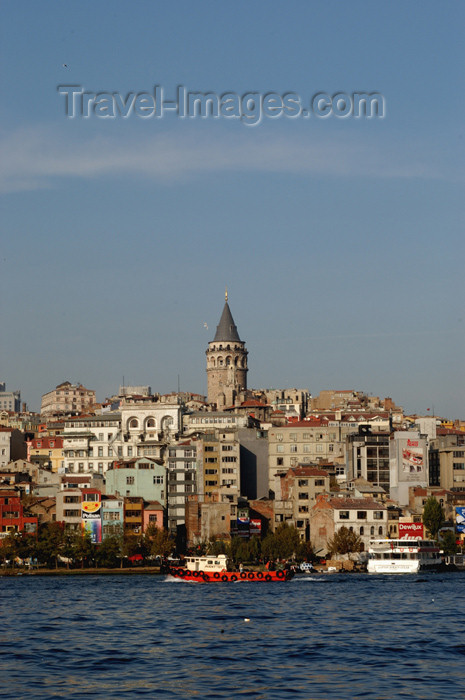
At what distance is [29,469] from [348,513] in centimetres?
3778

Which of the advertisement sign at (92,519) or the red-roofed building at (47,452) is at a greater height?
the red-roofed building at (47,452)

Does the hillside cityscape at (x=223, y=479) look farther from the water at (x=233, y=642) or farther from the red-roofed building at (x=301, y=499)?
the water at (x=233, y=642)

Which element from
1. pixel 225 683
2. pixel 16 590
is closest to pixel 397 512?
pixel 16 590

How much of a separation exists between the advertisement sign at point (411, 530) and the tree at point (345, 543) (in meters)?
4.52

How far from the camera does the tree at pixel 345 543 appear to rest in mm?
93312

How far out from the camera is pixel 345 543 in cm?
9338

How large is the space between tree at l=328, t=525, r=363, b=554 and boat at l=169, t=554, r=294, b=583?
11.9 m

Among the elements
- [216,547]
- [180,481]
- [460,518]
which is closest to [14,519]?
[180,481]

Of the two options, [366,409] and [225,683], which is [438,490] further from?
[225,683]

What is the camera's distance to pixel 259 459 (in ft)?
388

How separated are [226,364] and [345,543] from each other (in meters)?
95.2

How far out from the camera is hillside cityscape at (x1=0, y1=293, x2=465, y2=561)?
9806 cm

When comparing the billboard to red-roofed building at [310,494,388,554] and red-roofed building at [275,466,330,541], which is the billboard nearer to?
red-roofed building at [275,466,330,541]

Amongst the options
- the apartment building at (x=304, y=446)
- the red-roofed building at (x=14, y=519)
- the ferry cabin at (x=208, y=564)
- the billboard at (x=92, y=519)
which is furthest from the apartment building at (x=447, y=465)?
the red-roofed building at (x=14, y=519)
